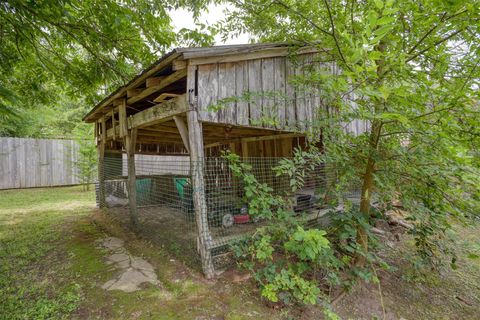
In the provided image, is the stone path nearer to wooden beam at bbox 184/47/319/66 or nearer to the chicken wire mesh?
the chicken wire mesh

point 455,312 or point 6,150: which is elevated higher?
point 6,150

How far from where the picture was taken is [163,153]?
Result: 318 inches

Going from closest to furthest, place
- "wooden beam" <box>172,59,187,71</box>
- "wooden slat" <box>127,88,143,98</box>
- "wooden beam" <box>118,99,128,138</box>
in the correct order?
1. "wooden beam" <box>172,59,187,71</box>
2. "wooden slat" <box>127,88,143,98</box>
3. "wooden beam" <box>118,99,128,138</box>

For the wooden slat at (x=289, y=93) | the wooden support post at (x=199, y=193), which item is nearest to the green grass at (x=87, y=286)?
the wooden support post at (x=199, y=193)

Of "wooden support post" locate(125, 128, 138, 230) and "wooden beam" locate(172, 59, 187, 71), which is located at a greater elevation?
"wooden beam" locate(172, 59, 187, 71)

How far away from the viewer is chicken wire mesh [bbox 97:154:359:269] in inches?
123

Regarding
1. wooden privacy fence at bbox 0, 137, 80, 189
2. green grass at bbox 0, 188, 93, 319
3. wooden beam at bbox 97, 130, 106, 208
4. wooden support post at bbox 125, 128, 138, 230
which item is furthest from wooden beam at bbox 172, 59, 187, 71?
wooden privacy fence at bbox 0, 137, 80, 189

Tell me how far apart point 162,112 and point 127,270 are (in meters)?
2.18

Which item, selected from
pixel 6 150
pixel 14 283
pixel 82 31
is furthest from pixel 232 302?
pixel 6 150

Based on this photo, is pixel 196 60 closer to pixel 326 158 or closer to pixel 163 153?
pixel 326 158

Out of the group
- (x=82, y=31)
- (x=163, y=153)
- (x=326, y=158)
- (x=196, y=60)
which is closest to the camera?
(x=326, y=158)

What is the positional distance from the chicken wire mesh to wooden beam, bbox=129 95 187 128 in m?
0.71

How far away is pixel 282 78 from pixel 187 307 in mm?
3591

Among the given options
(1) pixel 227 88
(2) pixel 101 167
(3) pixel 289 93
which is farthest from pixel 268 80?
(2) pixel 101 167
